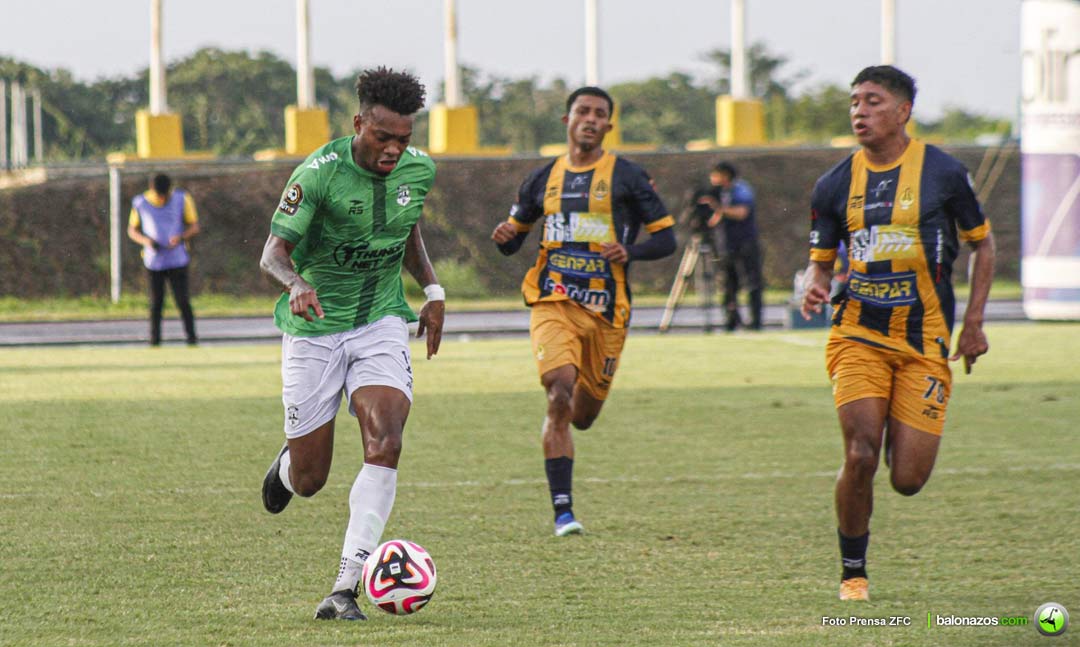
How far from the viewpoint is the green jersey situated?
6.20 metres

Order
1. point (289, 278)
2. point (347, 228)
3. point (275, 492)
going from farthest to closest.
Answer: point (275, 492) < point (347, 228) < point (289, 278)

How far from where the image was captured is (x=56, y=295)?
100ft

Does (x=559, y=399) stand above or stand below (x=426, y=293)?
below

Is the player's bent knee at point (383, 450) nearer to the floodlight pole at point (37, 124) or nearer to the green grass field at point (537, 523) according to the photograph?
the green grass field at point (537, 523)

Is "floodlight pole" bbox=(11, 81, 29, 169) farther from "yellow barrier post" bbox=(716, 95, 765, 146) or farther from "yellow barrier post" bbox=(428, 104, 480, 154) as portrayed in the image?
"yellow barrier post" bbox=(716, 95, 765, 146)

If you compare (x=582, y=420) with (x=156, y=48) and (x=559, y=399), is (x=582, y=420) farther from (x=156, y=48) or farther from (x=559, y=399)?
(x=156, y=48)

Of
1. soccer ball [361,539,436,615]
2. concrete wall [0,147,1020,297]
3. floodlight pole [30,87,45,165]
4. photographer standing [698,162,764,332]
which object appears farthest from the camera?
floodlight pole [30,87,45,165]

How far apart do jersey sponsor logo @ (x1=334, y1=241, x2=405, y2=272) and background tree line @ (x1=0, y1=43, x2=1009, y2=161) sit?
150 feet

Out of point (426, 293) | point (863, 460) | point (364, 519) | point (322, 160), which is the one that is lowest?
point (364, 519)

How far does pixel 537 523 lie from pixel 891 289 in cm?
249

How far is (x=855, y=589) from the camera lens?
6273 mm

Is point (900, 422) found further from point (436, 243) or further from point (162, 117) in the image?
point (162, 117)

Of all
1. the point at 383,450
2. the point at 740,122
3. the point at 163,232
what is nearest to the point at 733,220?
the point at 163,232

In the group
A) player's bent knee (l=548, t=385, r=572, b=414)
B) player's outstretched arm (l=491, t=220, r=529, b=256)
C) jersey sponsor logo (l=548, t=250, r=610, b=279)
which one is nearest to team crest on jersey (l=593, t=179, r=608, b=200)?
jersey sponsor logo (l=548, t=250, r=610, b=279)
